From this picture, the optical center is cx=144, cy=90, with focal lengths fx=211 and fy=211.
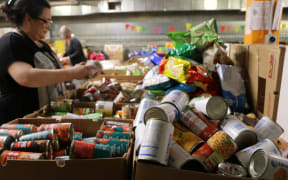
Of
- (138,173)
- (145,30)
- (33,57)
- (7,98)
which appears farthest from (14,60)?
(145,30)

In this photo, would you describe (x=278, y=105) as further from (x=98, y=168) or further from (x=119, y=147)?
(x=98, y=168)

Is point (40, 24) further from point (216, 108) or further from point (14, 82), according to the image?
point (216, 108)

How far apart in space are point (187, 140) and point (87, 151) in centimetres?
41

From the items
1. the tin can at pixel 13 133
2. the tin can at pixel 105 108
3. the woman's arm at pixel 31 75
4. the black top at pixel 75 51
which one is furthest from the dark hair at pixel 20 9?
the black top at pixel 75 51

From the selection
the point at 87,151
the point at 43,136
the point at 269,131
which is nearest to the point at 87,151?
the point at 87,151

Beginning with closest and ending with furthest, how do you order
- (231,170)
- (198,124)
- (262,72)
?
(231,170) → (198,124) → (262,72)

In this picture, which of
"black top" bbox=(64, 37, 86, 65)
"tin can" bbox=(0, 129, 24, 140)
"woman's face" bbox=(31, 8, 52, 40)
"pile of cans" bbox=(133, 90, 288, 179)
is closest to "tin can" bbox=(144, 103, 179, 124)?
"pile of cans" bbox=(133, 90, 288, 179)

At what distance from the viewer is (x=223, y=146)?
825mm

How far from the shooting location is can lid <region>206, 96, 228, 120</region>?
106cm

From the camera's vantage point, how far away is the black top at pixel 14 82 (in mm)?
1445

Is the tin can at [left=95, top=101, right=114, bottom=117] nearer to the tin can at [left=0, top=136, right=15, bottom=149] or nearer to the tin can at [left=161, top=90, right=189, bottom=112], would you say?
the tin can at [left=161, top=90, right=189, bottom=112]

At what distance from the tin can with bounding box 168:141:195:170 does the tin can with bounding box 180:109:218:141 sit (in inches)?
9.0

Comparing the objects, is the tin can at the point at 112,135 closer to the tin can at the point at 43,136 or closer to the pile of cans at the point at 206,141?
the pile of cans at the point at 206,141

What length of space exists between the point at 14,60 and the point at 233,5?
21.1 ft
